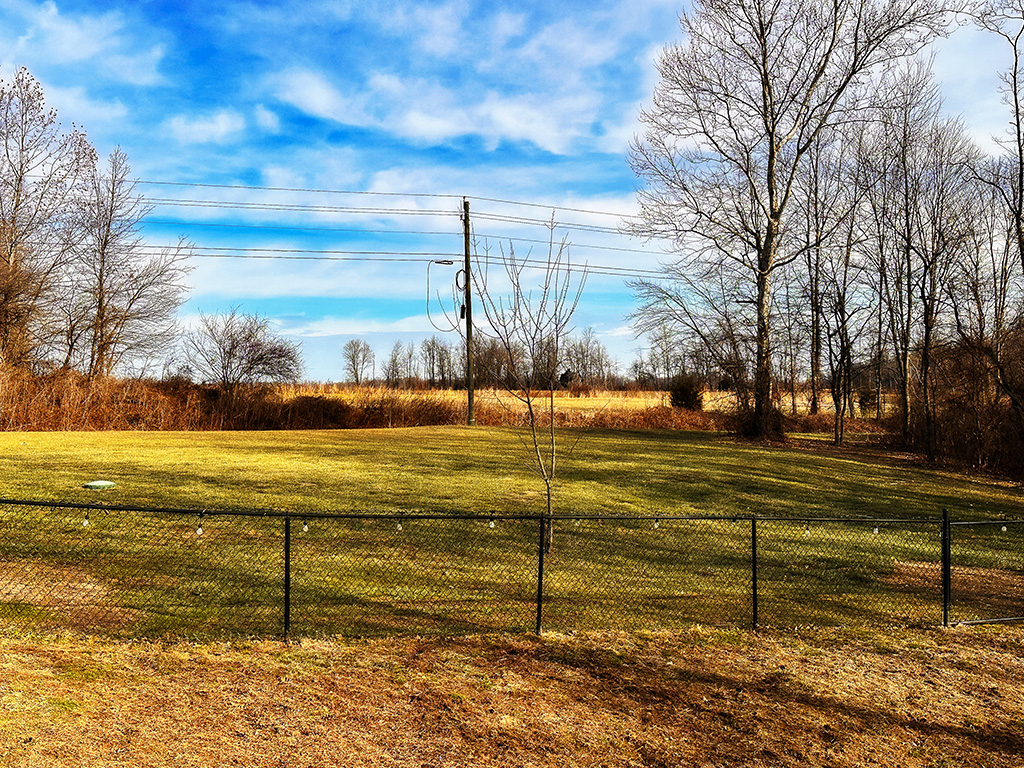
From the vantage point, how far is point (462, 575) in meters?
9.10

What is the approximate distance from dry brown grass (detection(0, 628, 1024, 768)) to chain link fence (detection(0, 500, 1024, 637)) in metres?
0.67

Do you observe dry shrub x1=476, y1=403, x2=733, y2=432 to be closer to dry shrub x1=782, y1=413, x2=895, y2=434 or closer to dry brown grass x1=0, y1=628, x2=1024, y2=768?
dry shrub x1=782, y1=413, x2=895, y2=434

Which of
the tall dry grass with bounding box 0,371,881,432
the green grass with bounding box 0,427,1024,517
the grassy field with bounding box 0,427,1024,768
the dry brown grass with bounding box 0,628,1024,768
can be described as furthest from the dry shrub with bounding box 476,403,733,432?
the dry brown grass with bounding box 0,628,1024,768

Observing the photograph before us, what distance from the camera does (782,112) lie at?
26641mm

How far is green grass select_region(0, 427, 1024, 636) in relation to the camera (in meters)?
7.57

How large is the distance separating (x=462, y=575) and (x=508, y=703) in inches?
149

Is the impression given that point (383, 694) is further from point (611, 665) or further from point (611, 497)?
point (611, 497)

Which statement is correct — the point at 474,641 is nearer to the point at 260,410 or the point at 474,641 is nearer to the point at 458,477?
the point at 458,477

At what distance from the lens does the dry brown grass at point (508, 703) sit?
4590 mm

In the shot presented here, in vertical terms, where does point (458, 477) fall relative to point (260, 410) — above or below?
below

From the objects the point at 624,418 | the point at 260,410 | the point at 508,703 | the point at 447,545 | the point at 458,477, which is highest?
the point at 260,410

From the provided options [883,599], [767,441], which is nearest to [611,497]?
[883,599]

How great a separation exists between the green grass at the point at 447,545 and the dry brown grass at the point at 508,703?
806mm

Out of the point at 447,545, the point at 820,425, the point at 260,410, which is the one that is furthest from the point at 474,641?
the point at 820,425
